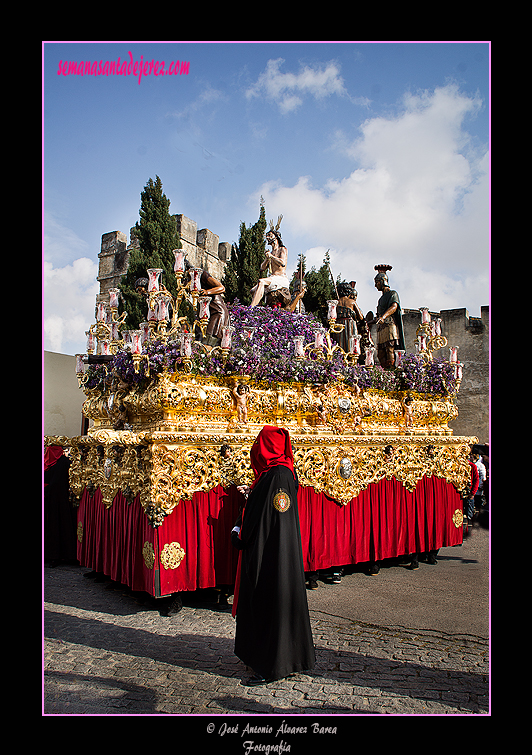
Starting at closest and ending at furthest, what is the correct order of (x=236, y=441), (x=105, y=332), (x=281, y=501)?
(x=281, y=501) < (x=236, y=441) < (x=105, y=332)

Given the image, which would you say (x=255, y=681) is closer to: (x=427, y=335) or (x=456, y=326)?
(x=427, y=335)

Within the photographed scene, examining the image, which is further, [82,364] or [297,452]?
[82,364]

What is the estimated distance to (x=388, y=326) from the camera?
30.2ft

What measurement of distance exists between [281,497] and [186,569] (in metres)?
2.47

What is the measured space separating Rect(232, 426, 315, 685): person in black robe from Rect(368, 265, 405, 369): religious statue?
5.48m

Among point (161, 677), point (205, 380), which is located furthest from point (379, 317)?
point (161, 677)

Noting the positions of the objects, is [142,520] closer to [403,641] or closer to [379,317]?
[403,641]

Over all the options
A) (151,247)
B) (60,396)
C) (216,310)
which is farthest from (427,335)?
(60,396)

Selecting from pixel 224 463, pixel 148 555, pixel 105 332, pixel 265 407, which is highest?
pixel 105 332

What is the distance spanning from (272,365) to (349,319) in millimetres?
3045

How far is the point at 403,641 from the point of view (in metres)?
5.04

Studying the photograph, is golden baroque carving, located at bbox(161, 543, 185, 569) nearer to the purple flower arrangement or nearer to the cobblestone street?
the cobblestone street

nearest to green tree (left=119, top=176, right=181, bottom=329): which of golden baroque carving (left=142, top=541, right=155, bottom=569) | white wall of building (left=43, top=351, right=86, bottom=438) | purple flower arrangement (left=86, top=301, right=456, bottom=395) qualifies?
white wall of building (left=43, top=351, right=86, bottom=438)

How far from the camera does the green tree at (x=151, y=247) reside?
15.2m
